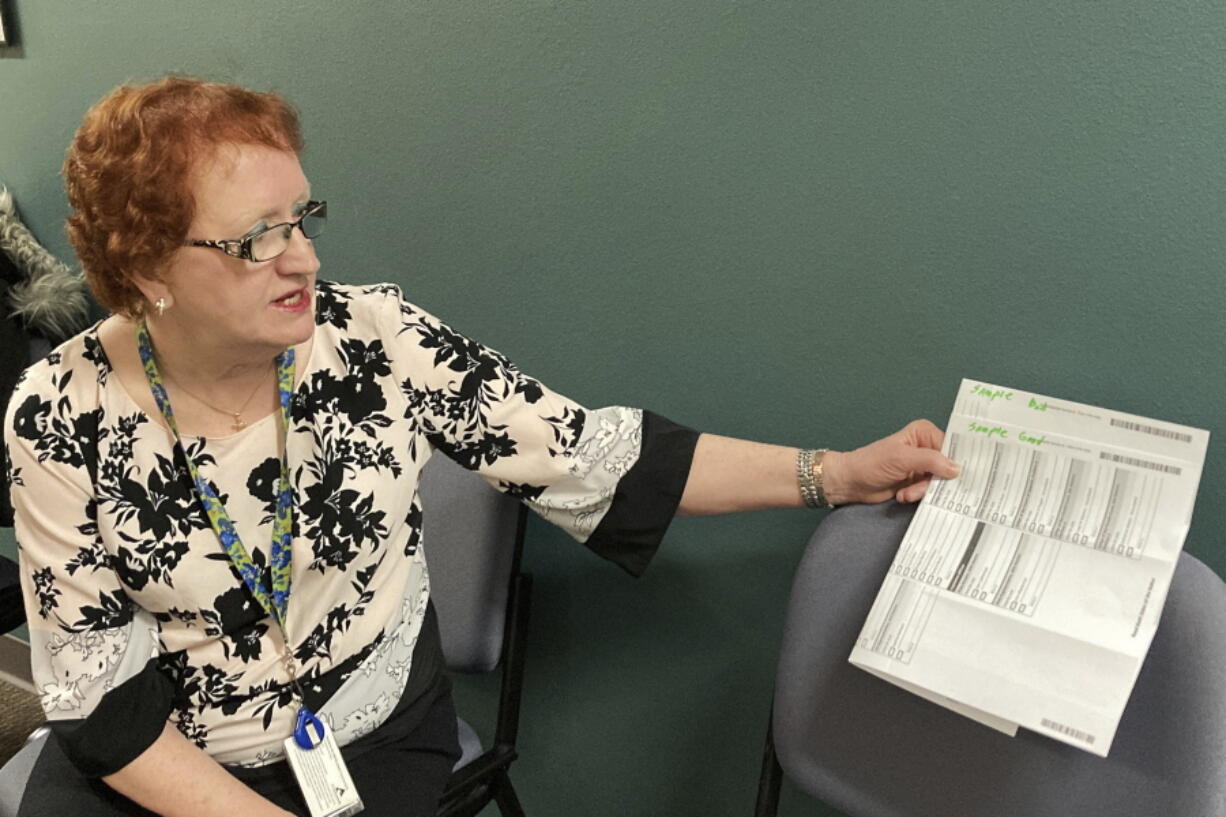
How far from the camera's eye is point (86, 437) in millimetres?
1076

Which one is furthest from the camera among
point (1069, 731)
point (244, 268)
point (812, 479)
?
point (812, 479)

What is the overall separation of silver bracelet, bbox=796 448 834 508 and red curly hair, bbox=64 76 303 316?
2.28ft

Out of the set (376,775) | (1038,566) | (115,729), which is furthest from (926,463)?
(115,729)

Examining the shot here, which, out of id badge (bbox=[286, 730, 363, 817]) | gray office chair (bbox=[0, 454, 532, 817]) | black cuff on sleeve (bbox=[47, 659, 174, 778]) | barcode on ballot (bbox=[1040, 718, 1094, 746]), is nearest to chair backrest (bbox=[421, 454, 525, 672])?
gray office chair (bbox=[0, 454, 532, 817])

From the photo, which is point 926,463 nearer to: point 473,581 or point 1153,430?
point 1153,430

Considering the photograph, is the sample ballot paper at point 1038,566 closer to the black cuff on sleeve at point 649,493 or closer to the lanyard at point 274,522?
the black cuff on sleeve at point 649,493

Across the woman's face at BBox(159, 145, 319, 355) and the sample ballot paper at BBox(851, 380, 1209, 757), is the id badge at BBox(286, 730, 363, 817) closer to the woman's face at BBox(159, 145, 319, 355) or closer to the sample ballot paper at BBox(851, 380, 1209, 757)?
the woman's face at BBox(159, 145, 319, 355)

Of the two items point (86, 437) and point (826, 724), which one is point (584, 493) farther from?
point (86, 437)

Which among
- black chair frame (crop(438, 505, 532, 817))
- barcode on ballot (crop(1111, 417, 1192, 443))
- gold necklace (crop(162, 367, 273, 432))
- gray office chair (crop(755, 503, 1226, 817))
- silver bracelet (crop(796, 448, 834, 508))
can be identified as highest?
barcode on ballot (crop(1111, 417, 1192, 443))

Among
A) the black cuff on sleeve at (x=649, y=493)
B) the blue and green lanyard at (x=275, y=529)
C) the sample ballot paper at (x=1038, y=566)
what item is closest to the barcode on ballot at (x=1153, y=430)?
the sample ballot paper at (x=1038, y=566)

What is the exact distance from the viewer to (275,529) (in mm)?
1133

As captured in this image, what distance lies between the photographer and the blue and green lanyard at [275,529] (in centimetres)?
110

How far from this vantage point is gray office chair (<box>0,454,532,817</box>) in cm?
141

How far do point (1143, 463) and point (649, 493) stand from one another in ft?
1.81
